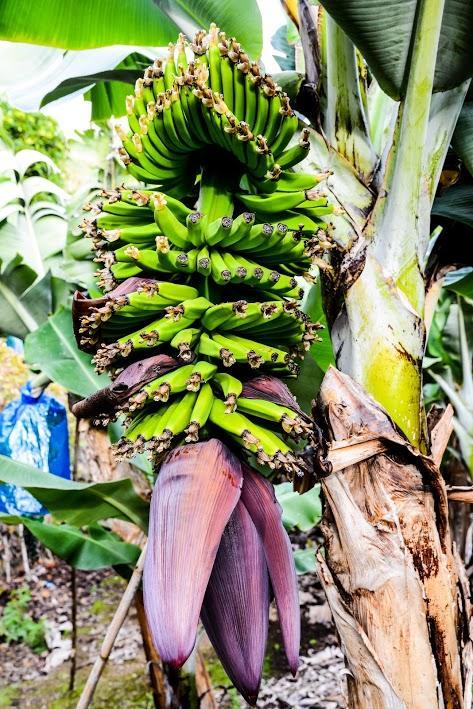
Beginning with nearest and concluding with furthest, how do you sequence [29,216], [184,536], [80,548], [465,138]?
[184,536]
[465,138]
[80,548]
[29,216]

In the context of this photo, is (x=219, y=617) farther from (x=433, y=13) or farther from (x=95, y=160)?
(x=95, y=160)

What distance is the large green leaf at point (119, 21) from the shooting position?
0.89 metres

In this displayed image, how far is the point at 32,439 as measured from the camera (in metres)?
Result: 1.51

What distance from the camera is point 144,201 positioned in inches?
21.9

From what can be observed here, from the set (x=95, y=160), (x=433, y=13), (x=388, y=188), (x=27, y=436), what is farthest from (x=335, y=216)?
(x=95, y=160)

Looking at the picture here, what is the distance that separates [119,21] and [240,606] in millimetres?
979

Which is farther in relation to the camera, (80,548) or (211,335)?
(80,548)

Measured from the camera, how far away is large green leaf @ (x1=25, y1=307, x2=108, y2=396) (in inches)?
49.9

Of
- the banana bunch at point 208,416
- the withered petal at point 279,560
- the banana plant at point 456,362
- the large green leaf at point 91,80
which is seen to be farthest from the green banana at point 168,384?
the banana plant at point 456,362

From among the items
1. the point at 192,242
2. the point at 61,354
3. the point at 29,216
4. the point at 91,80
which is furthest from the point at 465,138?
the point at 29,216

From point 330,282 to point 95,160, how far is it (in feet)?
6.02

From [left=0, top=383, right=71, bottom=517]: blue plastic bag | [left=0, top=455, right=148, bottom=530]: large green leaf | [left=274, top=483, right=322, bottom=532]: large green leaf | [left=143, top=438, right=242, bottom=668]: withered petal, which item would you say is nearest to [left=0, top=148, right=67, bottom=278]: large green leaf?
[left=0, top=383, right=71, bottom=517]: blue plastic bag

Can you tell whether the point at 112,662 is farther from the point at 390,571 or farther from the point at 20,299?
the point at 390,571

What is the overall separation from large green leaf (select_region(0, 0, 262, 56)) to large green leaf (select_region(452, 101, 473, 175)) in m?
0.39
